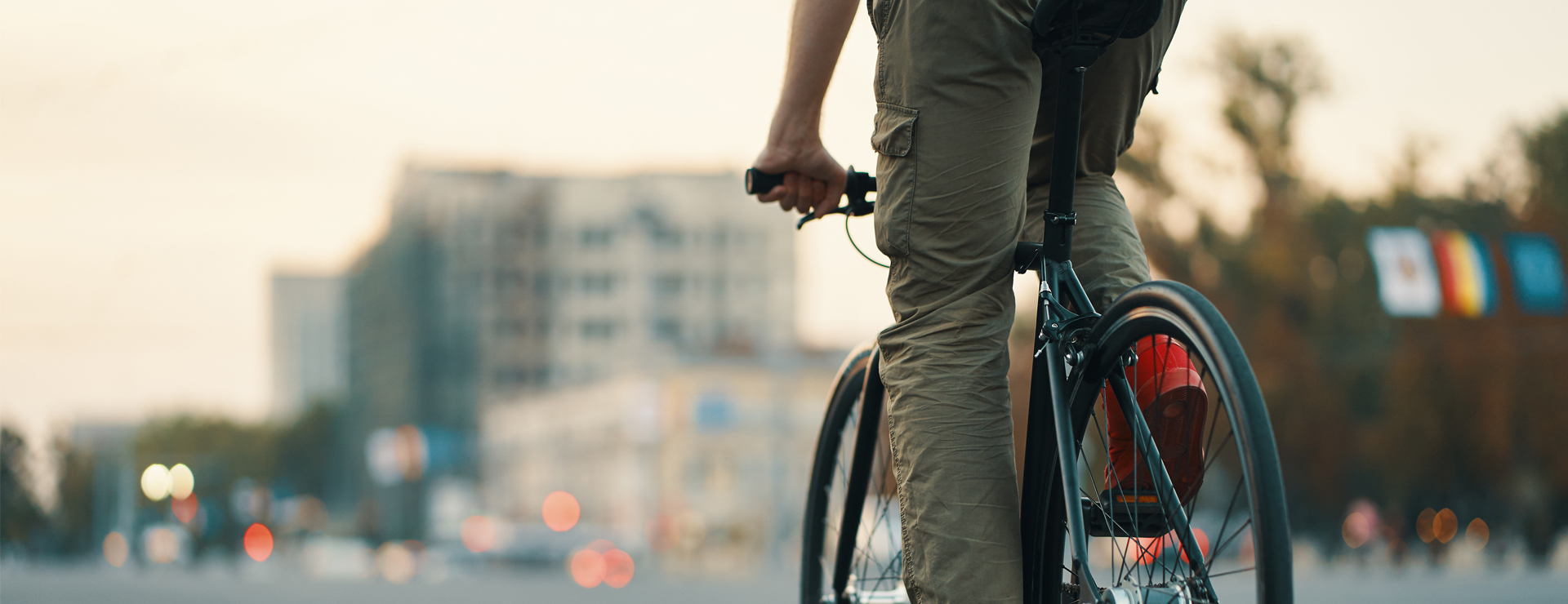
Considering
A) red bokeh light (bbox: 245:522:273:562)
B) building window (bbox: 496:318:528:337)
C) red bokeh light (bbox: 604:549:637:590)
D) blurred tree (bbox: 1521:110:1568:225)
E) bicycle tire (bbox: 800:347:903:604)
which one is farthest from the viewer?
building window (bbox: 496:318:528:337)

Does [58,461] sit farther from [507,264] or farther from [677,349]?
[677,349]

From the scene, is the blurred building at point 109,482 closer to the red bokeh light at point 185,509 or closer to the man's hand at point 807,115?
the red bokeh light at point 185,509

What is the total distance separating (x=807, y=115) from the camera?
1963 mm

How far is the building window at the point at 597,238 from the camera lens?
88.9 meters

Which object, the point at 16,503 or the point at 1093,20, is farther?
the point at 16,503

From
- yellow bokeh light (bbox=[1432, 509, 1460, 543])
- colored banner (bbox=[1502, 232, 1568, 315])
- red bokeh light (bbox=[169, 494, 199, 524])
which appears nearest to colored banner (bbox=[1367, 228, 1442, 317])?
colored banner (bbox=[1502, 232, 1568, 315])

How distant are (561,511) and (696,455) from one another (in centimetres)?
619

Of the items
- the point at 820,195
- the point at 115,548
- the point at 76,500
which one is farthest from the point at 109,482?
the point at 820,195

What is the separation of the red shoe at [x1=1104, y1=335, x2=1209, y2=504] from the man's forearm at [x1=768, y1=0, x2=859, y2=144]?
566 mm

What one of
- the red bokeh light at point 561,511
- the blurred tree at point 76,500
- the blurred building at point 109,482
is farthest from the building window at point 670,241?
the blurred tree at point 76,500

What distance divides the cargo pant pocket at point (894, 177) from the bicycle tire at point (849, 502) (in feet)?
1.52

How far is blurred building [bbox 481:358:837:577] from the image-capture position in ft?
192

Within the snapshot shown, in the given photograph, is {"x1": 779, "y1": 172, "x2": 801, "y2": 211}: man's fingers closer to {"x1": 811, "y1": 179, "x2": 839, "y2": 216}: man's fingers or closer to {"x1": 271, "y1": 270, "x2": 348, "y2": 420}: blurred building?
{"x1": 811, "y1": 179, "x2": 839, "y2": 216}: man's fingers

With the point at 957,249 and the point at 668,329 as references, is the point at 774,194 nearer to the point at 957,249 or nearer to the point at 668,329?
the point at 957,249
